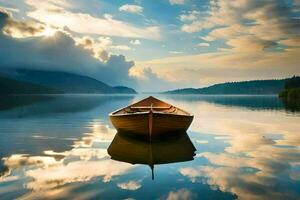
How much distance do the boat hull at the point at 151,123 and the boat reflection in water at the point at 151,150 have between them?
0.67 meters

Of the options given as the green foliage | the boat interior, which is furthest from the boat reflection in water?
the green foliage

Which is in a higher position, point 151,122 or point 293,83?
point 293,83

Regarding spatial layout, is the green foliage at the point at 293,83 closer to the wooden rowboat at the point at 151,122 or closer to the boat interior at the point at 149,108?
the boat interior at the point at 149,108

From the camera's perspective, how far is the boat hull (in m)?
21.3

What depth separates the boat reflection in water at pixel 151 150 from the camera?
17.4m

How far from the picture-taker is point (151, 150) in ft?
65.4

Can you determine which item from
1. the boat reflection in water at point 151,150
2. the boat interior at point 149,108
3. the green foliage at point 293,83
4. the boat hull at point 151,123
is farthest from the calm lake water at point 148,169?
the green foliage at point 293,83

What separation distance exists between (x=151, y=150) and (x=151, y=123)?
200 cm

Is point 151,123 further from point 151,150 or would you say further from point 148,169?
point 148,169

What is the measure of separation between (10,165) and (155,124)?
30.6 feet

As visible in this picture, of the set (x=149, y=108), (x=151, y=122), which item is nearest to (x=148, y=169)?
(x=151, y=122)

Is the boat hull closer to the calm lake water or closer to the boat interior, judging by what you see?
the calm lake water

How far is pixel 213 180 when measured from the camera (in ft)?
43.5

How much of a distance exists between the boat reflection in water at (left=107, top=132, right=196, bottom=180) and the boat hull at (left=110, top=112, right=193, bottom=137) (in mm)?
672
